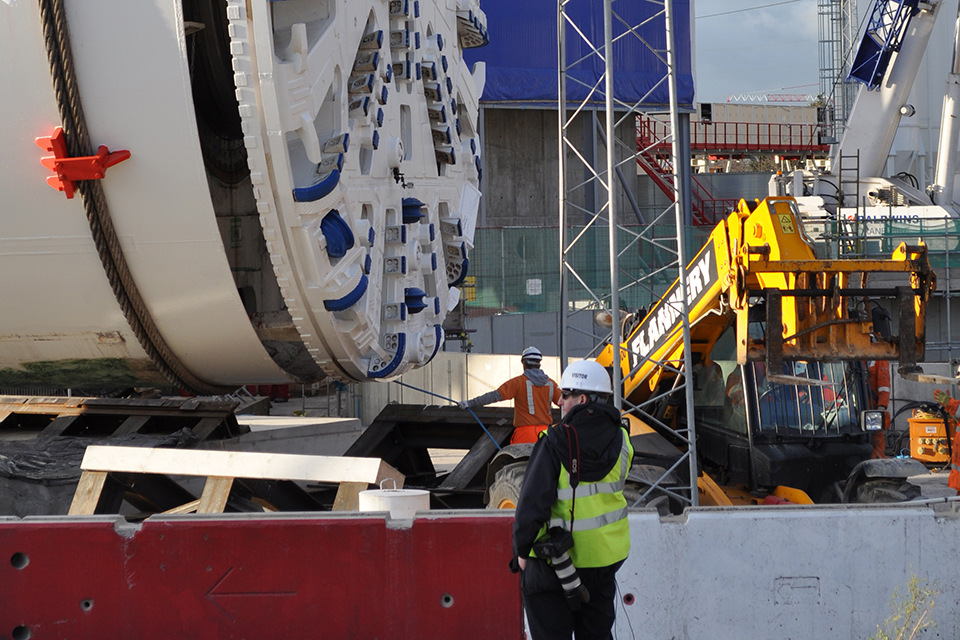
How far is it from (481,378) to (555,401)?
20.0ft

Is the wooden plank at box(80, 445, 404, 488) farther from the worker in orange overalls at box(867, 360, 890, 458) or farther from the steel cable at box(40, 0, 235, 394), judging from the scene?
the worker in orange overalls at box(867, 360, 890, 458)

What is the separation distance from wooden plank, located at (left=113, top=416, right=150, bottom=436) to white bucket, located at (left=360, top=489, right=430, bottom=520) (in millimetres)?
4614

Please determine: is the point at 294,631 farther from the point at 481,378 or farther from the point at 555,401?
the point at 481,378

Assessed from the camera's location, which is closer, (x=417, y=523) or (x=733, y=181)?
(x=417, y=523)

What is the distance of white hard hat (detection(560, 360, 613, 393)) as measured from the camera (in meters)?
4.39

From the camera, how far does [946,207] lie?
80.2 feet

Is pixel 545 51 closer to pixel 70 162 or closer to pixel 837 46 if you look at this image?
pixel 837 46

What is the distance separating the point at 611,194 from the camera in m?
8.41

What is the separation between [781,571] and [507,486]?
2.47 m

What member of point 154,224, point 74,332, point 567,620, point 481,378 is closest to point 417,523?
point 567,620

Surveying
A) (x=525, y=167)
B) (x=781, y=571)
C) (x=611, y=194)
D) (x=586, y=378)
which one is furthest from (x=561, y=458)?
(x=525, y=167)

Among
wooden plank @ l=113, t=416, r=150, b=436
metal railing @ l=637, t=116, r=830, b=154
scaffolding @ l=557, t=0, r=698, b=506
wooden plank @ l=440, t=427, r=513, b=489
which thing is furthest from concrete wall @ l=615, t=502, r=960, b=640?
metal railing @ l=637, t=116, r=830, b=154

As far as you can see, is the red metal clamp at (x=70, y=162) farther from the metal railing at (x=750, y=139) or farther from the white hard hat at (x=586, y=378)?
the metal railing at (x=750, y=139)

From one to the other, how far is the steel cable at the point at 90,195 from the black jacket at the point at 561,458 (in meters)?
3.72
